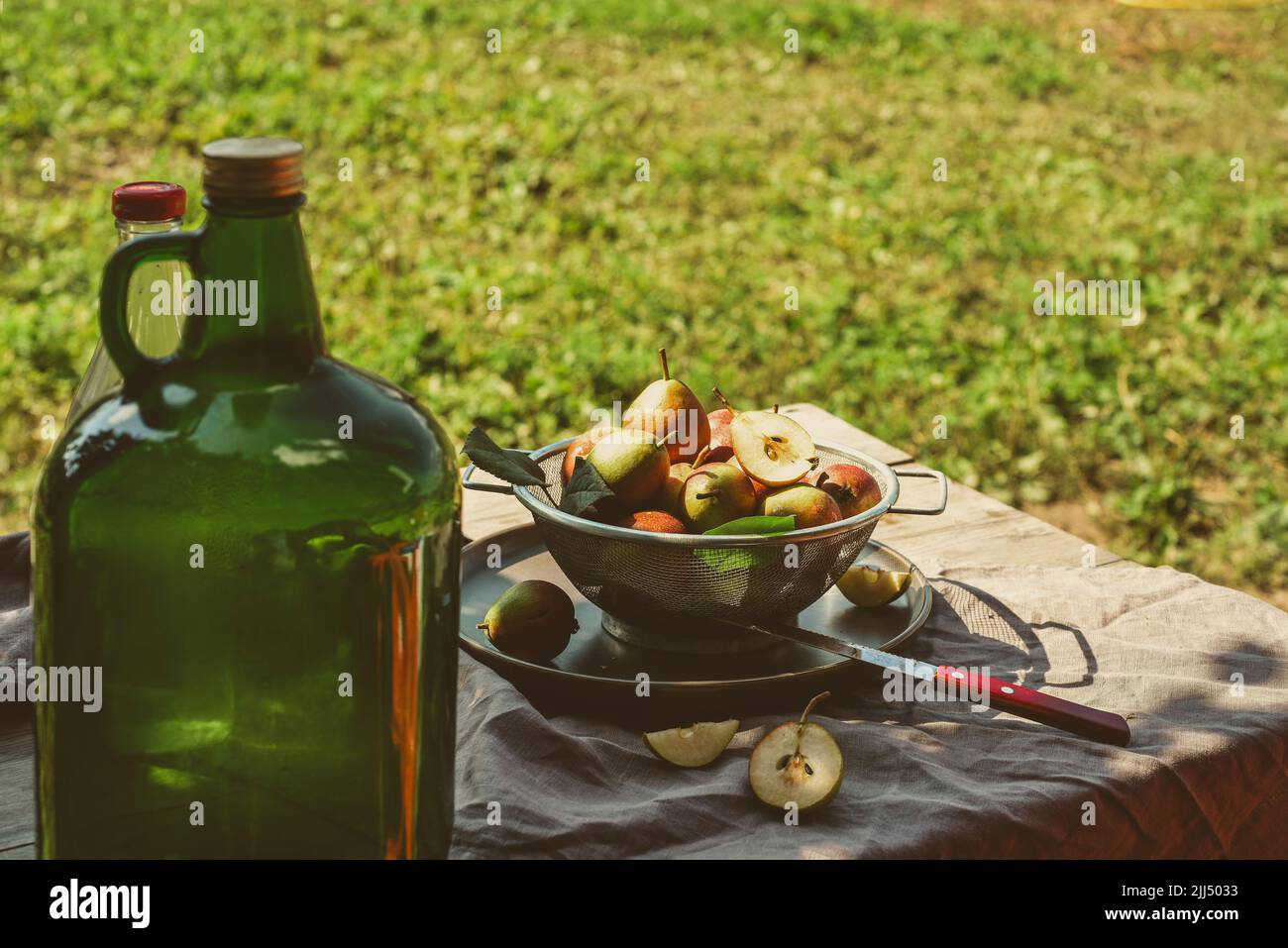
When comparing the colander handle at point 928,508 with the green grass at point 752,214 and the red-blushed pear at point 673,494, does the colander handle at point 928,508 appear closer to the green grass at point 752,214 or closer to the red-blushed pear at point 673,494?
the red-blushed pear at point 673,494

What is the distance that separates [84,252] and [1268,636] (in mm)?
4347

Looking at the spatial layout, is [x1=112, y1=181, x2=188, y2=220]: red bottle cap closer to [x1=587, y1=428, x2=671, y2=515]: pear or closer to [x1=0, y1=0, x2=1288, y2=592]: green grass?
[x1=587, y1=428, x2=671, y2=515]: pear

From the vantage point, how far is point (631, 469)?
1324mm

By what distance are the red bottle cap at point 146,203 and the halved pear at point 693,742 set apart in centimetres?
62

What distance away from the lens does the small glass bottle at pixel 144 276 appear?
1088 millimetres

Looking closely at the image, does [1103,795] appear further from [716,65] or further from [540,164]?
[716,65]

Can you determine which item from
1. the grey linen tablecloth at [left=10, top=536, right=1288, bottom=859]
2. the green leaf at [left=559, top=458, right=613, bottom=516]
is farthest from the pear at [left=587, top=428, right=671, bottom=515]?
the grey linen tablecloth at [left=10, top=536, right=1288, bottom=859]

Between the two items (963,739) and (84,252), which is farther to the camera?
(84,252)

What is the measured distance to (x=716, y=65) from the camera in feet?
22.7

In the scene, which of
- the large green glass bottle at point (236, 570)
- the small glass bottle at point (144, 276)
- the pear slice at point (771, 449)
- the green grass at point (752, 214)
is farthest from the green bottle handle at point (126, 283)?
the green grass at point (752, 214)

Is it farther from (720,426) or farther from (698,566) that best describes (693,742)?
(720,426)

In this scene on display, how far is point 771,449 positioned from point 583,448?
8.2 inches

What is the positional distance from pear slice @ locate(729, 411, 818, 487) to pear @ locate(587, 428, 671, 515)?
0.29ft
